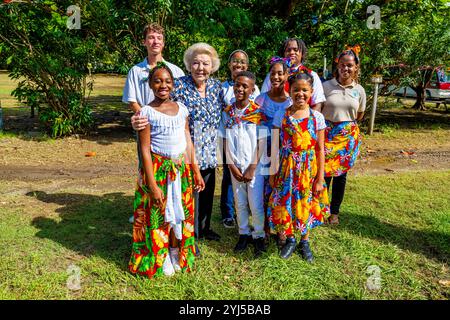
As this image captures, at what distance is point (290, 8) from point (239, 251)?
6589 mm

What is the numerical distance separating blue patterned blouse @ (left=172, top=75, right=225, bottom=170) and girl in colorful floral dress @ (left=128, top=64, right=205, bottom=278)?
143mm

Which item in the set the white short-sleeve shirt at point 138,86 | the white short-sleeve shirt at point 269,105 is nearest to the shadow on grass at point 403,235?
the white short-sleeve shirt at point 269,105

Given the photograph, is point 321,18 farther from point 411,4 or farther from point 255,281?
point 255,281

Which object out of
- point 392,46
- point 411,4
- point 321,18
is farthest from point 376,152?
point 411,4

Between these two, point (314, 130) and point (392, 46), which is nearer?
point (314, 130)

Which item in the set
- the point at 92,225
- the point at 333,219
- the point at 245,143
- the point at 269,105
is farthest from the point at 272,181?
the point at 92,225

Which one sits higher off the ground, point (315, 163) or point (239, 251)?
point (315, 163)

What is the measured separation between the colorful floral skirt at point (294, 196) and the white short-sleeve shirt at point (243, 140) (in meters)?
0.25

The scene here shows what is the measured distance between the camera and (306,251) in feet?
11.2

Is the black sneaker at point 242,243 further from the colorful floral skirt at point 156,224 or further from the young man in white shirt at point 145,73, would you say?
the young man in white shirt at point 145,73

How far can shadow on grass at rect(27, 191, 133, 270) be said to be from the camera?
3580 millimetres

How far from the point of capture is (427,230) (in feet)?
13.3

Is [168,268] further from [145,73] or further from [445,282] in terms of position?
[445,282]
